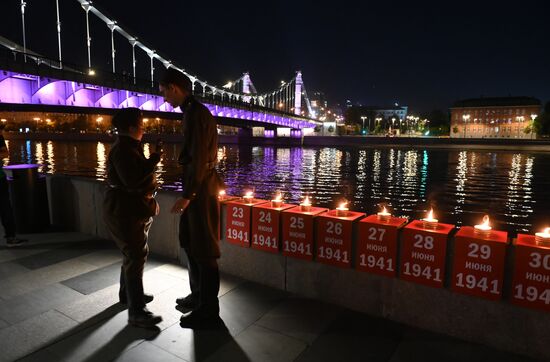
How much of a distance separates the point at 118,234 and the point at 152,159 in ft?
2.87

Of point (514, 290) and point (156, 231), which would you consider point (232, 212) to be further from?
point (514, 290)

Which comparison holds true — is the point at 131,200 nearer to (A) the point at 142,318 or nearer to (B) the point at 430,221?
(A) the point at 142,318

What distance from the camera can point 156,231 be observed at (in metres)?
6.86

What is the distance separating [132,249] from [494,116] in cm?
16417

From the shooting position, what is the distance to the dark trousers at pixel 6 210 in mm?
7105

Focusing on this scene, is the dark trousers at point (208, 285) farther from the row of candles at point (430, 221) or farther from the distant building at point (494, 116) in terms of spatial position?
the distant building at point (494, 116)

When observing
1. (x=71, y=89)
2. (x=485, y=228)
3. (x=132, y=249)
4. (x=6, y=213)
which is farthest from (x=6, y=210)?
(x=71, y=89)

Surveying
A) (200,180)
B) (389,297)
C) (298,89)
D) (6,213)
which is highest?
(298,89)

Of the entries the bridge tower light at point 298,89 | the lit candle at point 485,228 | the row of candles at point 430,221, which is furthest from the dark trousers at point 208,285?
the bridge tower light at point 298,89

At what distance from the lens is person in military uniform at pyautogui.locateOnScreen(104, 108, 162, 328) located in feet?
13.8

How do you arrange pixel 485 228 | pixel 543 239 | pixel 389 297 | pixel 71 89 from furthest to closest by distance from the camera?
pixel 71 89 < pixel 389 297 < pixel 485 228 < pixel 543 239

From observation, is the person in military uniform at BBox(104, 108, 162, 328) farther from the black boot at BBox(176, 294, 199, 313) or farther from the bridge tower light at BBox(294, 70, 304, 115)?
the bridge tower light at BBox(294, 70, 304, 115)

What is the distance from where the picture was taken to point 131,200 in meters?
4.29

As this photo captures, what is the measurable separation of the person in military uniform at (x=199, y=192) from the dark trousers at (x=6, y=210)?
4.61 meters
